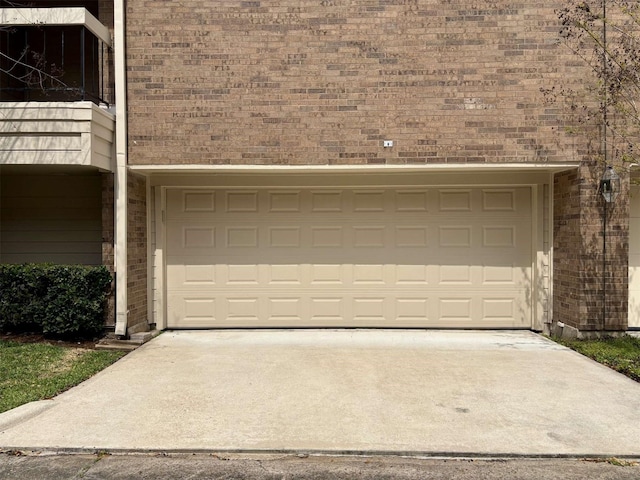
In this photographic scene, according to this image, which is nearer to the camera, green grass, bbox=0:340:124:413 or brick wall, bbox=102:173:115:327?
green grass, bbox=0:340:124:413

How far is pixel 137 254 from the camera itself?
7.46 meters

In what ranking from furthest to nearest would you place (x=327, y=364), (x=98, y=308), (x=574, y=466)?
1. (x=98, y=308)
2. (x=327, y=364)
3. (x=574, y=466)

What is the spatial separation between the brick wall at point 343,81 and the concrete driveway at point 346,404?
3.06 meters

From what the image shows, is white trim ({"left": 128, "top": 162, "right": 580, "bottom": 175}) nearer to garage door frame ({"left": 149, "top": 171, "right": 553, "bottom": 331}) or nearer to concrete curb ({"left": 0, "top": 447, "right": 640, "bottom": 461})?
garage door frame ({"left": 149, "top": 171, "right": 553, "bottom": 331})

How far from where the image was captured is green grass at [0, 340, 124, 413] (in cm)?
486

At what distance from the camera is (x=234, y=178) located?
7797 mm

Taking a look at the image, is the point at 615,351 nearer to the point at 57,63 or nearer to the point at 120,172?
the point at 120,172

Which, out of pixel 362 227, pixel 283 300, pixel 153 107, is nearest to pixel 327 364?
pixel 283 300

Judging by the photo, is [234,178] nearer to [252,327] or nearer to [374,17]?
[252,327]

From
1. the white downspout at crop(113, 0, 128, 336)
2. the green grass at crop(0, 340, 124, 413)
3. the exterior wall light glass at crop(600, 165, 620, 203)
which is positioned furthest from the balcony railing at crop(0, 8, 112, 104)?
the exterior wall light glass at crop(600, 165, 620, 203)

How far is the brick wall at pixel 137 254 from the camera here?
23.7ft

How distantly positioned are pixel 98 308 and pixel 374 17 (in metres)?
6.29

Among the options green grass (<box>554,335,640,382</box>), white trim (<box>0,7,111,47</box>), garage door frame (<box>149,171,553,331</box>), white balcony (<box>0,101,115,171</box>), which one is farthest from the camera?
garage door frame (<box>149,171,553,331</box>)

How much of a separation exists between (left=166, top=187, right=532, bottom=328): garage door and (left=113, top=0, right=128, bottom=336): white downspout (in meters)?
1.00
